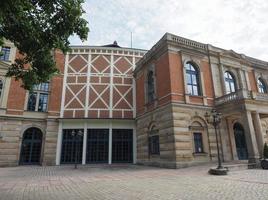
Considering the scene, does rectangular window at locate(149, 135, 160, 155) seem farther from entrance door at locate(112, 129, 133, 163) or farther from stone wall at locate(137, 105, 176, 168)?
entrance door at locate(112, 129, 133, 163)

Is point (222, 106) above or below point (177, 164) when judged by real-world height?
above

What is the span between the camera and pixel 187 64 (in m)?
15.8

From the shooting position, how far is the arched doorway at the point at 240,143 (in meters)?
15.7

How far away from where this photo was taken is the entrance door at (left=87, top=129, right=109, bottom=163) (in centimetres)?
1902

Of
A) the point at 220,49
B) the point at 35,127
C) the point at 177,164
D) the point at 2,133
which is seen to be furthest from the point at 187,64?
the point at 2,133

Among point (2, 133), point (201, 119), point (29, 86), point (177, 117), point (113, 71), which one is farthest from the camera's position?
point (113, 71)

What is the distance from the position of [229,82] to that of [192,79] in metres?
4.07

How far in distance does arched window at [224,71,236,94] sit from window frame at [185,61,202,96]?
2.98m

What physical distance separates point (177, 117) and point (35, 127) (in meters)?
13.3

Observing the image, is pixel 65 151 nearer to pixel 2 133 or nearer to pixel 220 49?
pixel 2 133

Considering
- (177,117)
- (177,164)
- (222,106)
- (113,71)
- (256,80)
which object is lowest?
(177,164)

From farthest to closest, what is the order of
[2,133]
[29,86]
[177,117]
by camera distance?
1. [2,133]
2. [177,117]
3. [29,86]

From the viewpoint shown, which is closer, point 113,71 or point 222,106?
point 222,106

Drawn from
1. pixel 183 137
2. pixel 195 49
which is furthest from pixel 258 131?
pixel 195 49
